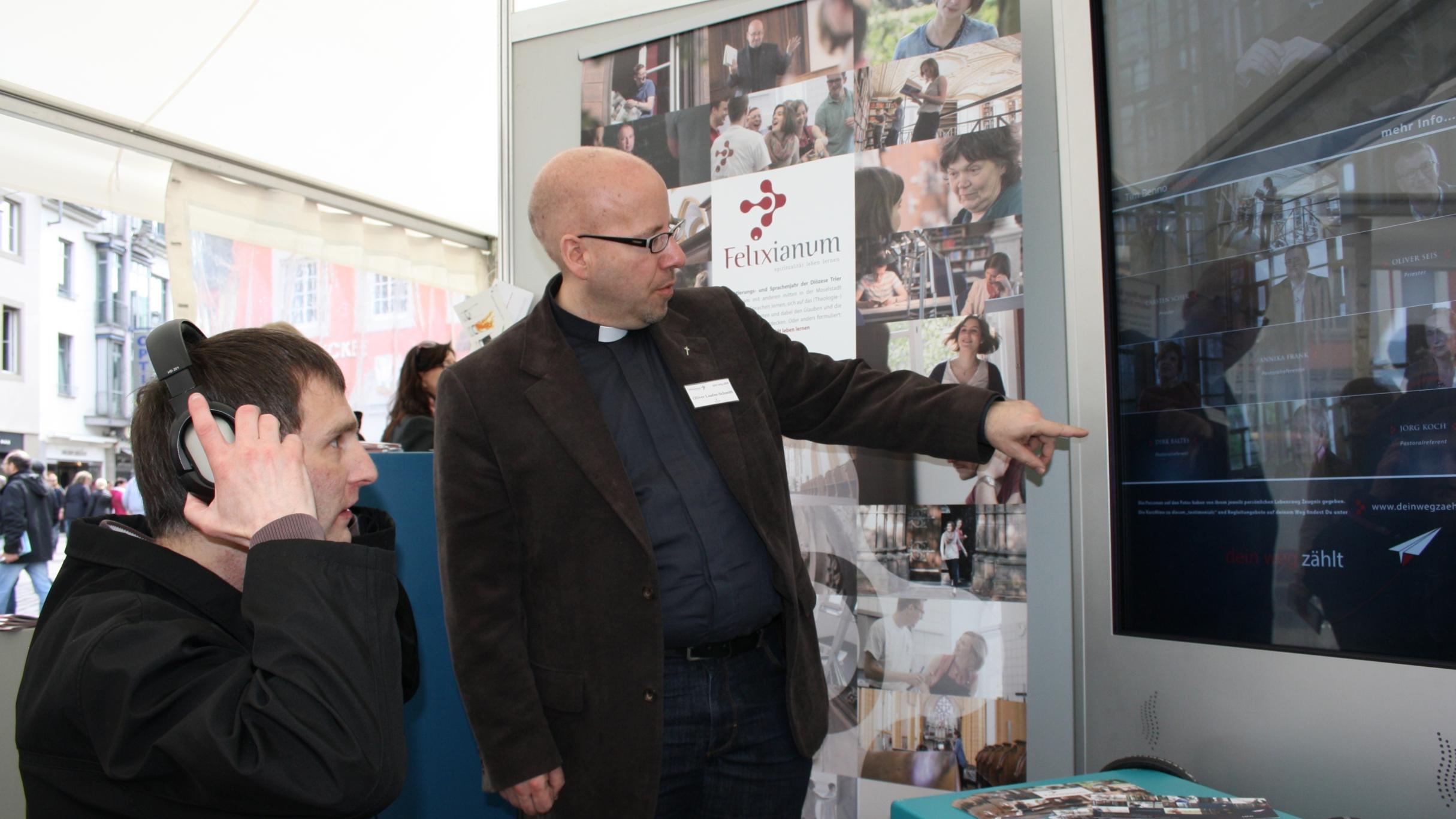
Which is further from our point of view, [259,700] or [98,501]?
[98,501]

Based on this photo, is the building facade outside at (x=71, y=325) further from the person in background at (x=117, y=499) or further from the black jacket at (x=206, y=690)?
the black jacket at (x=206, y=690)

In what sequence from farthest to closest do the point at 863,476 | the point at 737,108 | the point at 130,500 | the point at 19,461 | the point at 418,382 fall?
the point at 130,500 → the point at 19,461 → the point at 418,382 → the point at 737,108 → the point at 863,476

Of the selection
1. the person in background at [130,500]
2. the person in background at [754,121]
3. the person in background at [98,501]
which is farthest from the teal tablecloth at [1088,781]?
the person in background at [130,500]

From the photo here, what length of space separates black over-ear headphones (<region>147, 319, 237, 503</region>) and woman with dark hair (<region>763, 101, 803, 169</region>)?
1.63 meters

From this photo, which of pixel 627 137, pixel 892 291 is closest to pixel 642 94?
pixel 627 137

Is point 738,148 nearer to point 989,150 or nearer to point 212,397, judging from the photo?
point 989,150

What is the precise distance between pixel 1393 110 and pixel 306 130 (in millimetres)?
4270

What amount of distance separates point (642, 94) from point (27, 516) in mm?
6980

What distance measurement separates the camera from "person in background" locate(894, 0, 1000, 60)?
205cm

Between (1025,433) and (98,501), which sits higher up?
(1025,433)

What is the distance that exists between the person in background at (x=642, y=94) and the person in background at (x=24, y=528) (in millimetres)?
6784

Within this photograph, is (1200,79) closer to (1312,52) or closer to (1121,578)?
(1312,52)

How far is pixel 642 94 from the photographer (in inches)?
104

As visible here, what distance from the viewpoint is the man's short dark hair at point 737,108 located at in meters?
2.43
